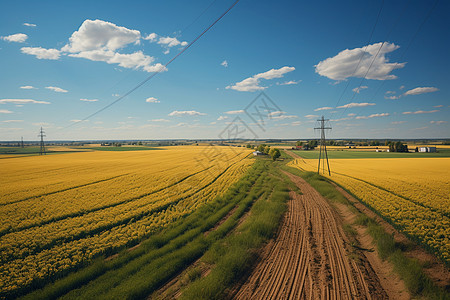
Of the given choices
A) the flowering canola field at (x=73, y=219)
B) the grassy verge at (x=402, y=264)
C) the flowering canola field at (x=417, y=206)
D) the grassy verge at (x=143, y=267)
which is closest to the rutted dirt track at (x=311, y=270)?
the grassy verge at (x=402, y=264)

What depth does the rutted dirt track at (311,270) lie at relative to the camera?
7339 millimetres

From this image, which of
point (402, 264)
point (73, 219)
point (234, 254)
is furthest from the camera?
point (73, 219)

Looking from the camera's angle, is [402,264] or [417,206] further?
[417,206]

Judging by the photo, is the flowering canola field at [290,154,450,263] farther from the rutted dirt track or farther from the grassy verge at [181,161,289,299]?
the grassy verge at [181,161,289,299]

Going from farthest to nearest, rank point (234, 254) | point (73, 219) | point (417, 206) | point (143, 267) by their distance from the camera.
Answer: point (417, 206) < point (73, 219) < point (234, 254) < point (143, 267)

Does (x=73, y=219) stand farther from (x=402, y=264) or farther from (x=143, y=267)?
(x=402, y=264)

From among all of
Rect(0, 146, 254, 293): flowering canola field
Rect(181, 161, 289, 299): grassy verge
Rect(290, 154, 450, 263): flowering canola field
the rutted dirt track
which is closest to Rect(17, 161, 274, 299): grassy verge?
Rect(181, 161, 289, 299): grassy verge

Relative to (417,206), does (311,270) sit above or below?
below

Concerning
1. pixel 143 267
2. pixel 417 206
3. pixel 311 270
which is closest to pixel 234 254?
pixel 311 270

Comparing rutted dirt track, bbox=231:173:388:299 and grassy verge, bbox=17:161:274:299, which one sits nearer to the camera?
grassy verge, bbox=17:161:274:299

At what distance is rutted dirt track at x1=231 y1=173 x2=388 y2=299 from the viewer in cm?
734

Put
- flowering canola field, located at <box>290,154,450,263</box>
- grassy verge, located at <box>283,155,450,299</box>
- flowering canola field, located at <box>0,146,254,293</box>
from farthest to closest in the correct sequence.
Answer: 1. flowering canola field, located at <box>290,154,450,263</box>
2. flowering canola field, located at <box>0,146,254,293</box>
3. grassy verge, located at <box>283,155,450,299</box>

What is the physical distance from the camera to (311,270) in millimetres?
8648

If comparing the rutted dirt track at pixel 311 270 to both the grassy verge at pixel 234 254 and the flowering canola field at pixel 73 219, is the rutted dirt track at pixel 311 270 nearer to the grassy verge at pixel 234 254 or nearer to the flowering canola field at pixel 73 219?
the grassy verge at pixel 234 254
